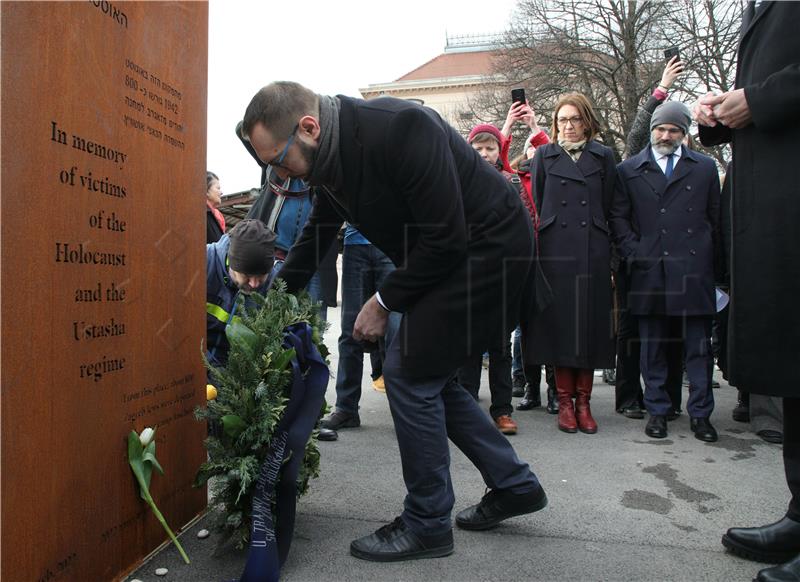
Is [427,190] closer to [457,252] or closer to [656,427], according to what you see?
[457,252]

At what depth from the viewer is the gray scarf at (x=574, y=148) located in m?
4.48

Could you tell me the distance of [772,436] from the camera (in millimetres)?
4039

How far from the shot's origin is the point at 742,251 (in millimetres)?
2277

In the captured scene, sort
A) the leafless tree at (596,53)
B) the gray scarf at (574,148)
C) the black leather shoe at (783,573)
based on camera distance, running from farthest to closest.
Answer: the leafless tree at (596,53) < the gray scarf at (574,148) < the black leather shoe at (783,573)

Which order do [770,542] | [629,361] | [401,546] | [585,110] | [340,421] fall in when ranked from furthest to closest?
[629,361] < [585,110] < [340,421] < [401,546] < [770,542]

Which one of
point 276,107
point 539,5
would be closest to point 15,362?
point 276,107

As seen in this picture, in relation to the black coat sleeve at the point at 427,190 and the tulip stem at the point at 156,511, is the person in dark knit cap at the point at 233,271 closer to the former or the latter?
the tulip stem at the point at 156,511

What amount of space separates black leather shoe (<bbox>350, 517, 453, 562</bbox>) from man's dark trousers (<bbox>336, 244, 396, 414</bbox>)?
1905mm

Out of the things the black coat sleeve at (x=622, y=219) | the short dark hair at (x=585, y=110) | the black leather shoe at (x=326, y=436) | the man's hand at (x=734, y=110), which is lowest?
the black leather shoe at (x=326, y=436)

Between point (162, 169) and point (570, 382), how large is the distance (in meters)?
3.11

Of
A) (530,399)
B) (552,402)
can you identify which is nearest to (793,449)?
(552,402)

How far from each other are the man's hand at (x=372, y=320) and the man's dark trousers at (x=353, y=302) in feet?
5.96

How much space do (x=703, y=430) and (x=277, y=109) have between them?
11.1 ft

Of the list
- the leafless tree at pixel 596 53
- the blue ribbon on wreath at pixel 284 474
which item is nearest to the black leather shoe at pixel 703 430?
the blue ribbon on wreath at pixel 284 474
